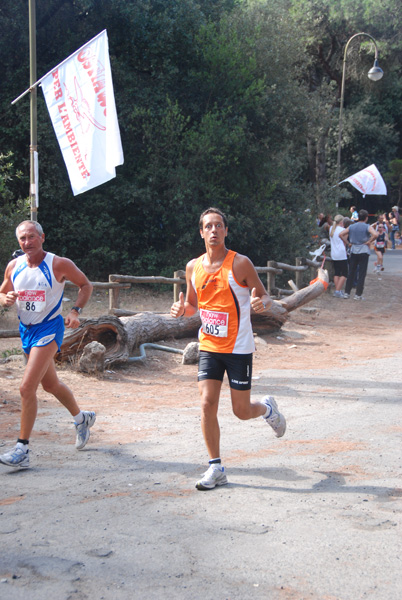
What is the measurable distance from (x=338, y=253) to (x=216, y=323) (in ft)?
40.6

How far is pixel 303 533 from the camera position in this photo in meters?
3.81

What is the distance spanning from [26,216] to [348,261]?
8.40 m

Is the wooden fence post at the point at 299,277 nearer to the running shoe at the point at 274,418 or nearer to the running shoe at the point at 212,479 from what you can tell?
the running shoe at the point at 274,418

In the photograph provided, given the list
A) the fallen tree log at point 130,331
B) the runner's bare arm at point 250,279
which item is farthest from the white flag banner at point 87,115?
the runner's bare arm at point 250,279

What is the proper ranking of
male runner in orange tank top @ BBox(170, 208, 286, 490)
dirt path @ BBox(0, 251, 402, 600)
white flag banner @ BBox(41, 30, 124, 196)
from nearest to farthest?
1. dirt path @ BBox(0, 251, 402, 600)
2. male runner in orange tank top @ BBox(170, 208, 286, 490)
3. white flag banner @ BBox(41, 30, 124, 196)

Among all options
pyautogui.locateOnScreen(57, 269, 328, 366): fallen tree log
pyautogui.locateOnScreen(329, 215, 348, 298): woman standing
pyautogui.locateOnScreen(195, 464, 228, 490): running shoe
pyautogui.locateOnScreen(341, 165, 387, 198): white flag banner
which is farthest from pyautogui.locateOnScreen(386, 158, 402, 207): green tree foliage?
pyautogui.locateOnScreen(195, 464, 228, 490): running shoe

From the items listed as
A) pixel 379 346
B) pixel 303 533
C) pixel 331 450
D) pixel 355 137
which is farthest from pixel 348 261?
pixel 355 137

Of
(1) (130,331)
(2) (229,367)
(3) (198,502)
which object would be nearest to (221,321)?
(2) (229,367)

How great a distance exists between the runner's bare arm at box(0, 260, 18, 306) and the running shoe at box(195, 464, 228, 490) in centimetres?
197

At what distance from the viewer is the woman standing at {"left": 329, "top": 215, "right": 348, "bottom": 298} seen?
16438 millimetres

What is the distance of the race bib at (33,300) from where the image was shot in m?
5.20

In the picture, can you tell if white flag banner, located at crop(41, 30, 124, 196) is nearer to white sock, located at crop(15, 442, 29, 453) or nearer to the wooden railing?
the wooden railing

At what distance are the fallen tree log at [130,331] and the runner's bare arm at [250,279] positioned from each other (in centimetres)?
441

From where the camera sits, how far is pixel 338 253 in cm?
1659
